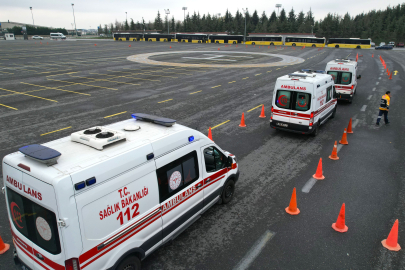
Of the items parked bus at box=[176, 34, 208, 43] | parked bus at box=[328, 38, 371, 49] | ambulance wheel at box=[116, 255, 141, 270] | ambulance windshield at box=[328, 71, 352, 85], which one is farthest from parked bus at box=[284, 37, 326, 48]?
ambulance wheel at box=[116, 255, 141, 270]

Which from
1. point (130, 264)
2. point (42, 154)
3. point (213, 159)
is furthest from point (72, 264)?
point (213, 159)

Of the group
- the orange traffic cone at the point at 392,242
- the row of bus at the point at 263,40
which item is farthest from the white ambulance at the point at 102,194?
the row of bus at the point at 263,40

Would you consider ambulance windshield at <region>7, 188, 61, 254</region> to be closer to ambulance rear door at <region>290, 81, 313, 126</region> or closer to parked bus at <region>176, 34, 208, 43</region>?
ambulance rear door at <region>290, 81, 313, 126</region>

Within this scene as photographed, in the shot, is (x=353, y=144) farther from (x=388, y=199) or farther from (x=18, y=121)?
(x=18, y=121)

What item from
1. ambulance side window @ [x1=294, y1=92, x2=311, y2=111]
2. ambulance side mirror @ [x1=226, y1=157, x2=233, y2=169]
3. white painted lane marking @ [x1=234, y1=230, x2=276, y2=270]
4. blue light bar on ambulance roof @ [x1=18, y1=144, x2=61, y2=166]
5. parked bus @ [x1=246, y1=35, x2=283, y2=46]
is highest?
parked bus @ [x1=246, y1=35, x2=283, y2=46]

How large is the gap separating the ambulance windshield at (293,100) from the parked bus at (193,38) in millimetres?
71088

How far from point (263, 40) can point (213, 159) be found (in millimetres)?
75837

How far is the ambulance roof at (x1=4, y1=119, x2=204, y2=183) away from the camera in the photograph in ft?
12.3

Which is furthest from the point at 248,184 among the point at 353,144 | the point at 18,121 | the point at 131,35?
the point at 131,35

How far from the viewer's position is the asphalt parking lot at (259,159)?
5656 mm

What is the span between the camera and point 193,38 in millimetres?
79938

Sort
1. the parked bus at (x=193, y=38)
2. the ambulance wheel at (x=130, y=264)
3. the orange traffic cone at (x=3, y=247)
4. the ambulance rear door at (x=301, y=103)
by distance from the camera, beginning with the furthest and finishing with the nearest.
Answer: the parked bus at (x=193, y=38) → the ambulance rear door at (x=301, y=103) → the orange traffic cone at (x=3, y=247) → the ambulance wheel at (x=130, y=264)

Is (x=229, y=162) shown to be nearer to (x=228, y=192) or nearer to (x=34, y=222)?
(x=228, y=192)

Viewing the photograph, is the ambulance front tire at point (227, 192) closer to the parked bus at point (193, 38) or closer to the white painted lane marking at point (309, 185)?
the white painted lane marking at point (309, 185)
